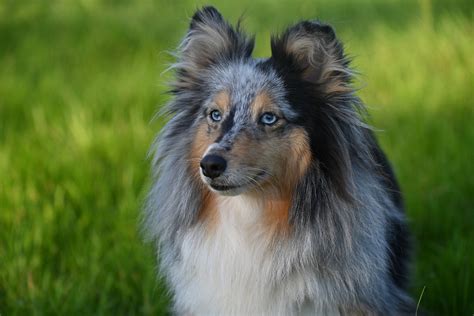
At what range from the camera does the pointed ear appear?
364 cm

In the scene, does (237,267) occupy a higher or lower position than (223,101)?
lower

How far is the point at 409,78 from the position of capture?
778 cm

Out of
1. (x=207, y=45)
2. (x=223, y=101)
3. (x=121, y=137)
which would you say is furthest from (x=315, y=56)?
(x=121, y=137)

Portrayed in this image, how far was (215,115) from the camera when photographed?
3.70 metres

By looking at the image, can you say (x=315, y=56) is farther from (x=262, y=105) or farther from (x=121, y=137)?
(x=121, y=137)

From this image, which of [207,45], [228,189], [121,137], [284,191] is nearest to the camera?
[228,189]

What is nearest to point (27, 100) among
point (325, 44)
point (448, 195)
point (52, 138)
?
point (52, 138)

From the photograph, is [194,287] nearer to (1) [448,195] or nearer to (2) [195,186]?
(2) [195,186]

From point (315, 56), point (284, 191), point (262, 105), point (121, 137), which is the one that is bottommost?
point (121, 137)

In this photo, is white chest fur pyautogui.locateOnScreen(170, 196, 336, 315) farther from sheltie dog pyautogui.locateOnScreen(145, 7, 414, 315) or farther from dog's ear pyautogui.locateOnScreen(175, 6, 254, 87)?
dog's ear pyautogui.locateOnScreen(175, 6, 254, 87)

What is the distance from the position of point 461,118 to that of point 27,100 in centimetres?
406

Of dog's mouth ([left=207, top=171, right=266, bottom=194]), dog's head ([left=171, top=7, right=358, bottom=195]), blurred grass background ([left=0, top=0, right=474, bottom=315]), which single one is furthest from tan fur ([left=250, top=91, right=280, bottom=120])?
blurred grass background ([left=0, top=0, right=474, bottom=315])

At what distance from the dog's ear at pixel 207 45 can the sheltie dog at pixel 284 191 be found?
0.04 ft

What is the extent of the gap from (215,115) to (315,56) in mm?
531
